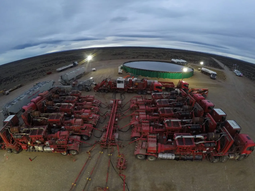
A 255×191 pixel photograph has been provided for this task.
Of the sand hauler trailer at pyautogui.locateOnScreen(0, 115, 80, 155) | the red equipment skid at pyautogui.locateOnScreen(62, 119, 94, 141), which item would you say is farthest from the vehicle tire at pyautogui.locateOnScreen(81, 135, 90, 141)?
the sand hauler trailer at pyautogui.locateOnScreen(0, 115, 80, 155)

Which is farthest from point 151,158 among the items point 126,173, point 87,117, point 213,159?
point 87,117

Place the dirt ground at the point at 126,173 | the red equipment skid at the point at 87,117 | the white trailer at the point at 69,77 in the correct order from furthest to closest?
1. the white trailer at the point at 69,77
2. the red equipment skid at the point at 87,117
3. the dirt ground at the point at 126,173

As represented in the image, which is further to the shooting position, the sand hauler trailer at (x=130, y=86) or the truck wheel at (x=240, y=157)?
the sand hauler trailer at (x=130, y=86)

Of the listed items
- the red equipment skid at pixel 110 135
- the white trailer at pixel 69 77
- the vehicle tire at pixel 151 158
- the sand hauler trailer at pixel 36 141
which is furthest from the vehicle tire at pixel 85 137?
the white trailer at pixel 69 77

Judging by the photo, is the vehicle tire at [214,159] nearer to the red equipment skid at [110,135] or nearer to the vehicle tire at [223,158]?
the vehicle tire at [223,158]

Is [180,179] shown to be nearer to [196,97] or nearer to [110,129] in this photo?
[110,129]

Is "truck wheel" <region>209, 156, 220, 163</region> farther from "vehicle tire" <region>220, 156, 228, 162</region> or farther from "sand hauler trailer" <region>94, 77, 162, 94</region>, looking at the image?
"sand hauler trailer" <region>94, 77, 162, 94</region>

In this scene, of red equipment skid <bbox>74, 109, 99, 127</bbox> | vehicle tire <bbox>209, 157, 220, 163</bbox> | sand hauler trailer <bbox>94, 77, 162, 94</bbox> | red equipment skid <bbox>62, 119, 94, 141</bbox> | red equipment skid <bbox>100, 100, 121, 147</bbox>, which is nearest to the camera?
vehicle tire <bbox>209, 157, 220, 163</bbox>

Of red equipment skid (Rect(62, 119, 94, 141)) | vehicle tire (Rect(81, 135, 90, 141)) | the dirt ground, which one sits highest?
red equipment skid (Rect(62, 119, 94, 141))

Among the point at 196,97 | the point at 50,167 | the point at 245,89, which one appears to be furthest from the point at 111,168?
the point at 245,89

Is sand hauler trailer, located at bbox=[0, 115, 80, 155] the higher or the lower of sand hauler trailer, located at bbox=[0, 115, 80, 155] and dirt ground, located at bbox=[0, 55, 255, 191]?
the higher

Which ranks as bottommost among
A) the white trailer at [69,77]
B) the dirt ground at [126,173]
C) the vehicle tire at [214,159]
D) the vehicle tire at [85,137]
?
the dirt ground at [126,173]
